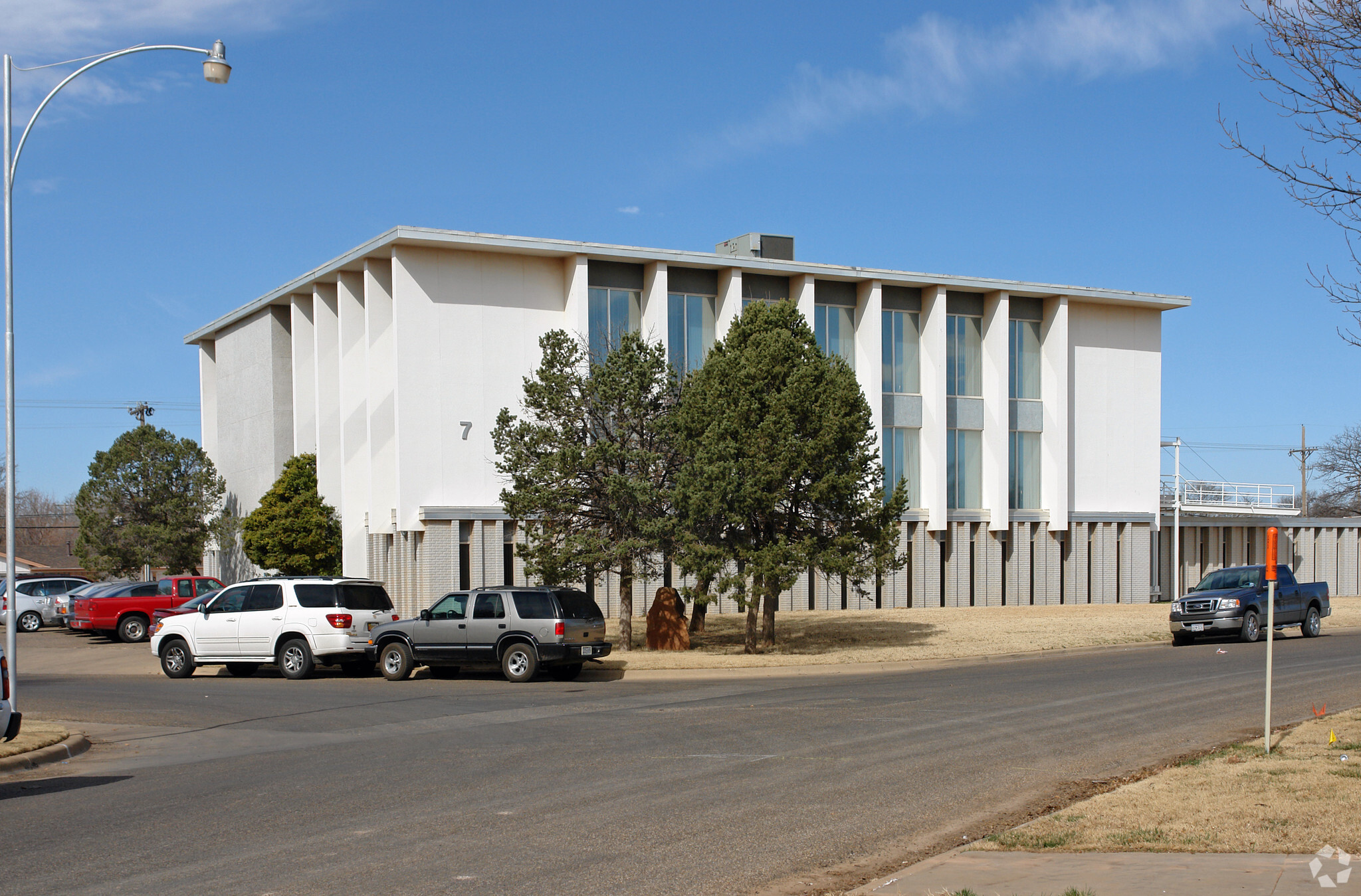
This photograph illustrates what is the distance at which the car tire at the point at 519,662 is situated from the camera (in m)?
21.5

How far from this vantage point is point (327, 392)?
42.8m

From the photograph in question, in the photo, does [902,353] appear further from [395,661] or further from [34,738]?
[34,738]

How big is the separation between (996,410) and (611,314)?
15.5m

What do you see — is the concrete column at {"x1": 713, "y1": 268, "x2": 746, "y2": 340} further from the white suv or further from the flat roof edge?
the white suv

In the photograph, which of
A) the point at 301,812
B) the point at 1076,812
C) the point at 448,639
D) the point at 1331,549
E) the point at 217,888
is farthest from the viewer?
the point at 1331,549

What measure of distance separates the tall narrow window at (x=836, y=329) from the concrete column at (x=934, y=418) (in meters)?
3.07

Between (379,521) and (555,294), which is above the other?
(555,294)

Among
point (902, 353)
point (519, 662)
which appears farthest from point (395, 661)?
point (902, 353)

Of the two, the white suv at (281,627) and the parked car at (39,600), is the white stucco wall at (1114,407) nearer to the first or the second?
the white suv at (281,627)

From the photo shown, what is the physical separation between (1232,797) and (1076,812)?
4.27 ft

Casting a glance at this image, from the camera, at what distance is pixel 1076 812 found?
29.1ft

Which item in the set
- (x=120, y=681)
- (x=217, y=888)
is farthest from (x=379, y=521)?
(x=217, y=888)

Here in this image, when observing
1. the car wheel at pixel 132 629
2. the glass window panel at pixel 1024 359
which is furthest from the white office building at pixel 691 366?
the car wheel at pixel 132 629

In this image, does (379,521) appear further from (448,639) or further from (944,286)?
(944,286)
